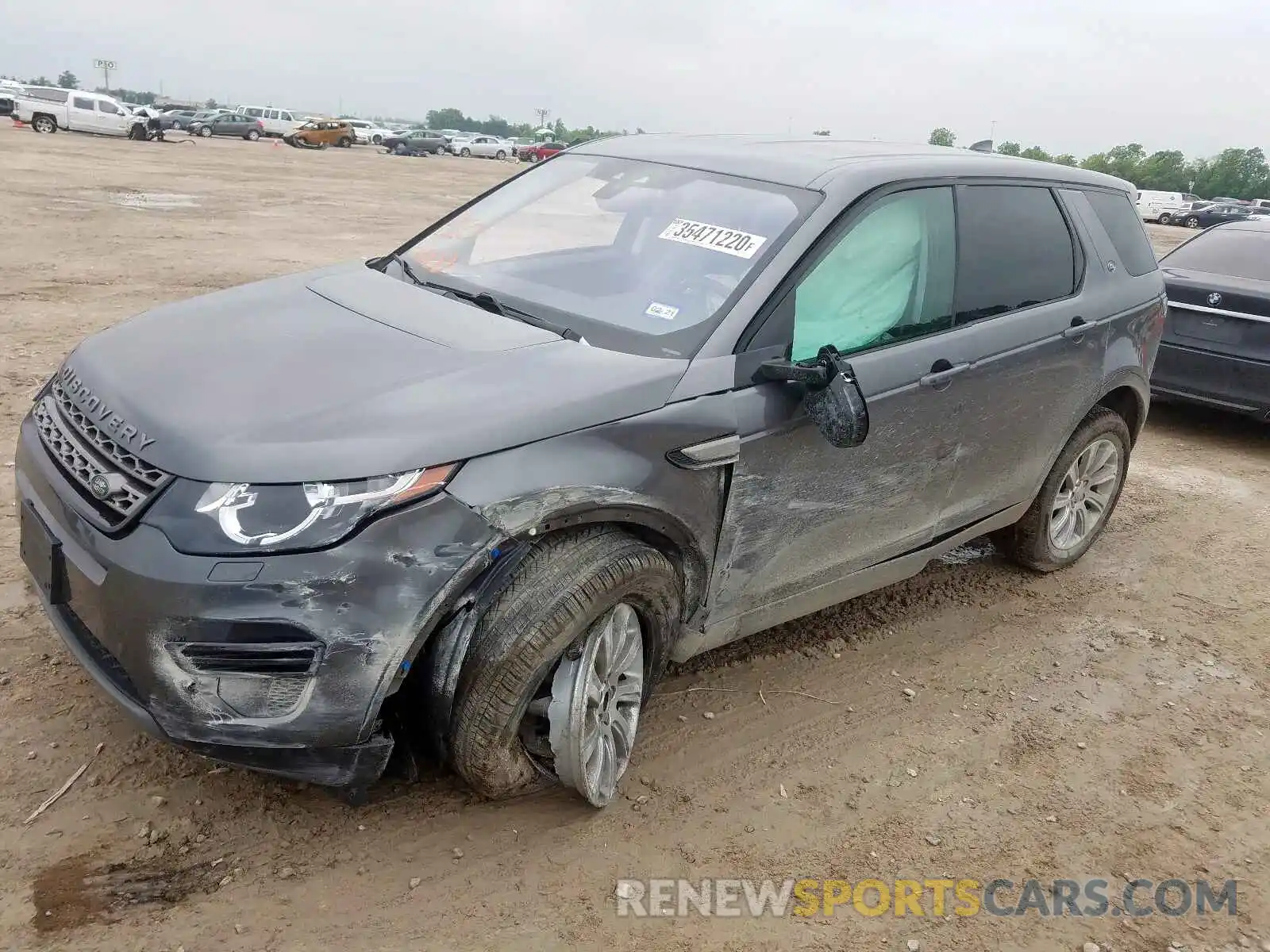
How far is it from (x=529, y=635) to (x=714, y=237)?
1.46m

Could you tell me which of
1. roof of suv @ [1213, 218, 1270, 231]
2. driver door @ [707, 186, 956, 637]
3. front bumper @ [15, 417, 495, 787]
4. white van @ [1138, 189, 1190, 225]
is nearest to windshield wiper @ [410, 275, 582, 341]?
driver door @ [707, 186, 956, 637]

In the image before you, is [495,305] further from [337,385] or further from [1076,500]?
[1076,500]

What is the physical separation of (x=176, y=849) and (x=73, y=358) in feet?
4.64

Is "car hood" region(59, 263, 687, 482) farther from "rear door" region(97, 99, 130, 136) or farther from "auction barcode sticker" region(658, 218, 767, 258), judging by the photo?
"rear door" region(97, 99, 130, 136)

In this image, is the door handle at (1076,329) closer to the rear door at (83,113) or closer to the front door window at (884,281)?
the front door window at (884,281)

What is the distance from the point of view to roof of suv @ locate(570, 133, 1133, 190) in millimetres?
3477

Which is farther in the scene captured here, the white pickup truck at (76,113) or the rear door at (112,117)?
the rear door at (112,117)

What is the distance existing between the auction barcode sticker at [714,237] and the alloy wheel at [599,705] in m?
1.17

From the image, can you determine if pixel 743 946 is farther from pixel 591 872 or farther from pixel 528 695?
pixel 528 695

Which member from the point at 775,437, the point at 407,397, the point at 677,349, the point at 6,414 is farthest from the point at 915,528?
the point at 6,414

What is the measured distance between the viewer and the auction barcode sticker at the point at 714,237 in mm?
3184

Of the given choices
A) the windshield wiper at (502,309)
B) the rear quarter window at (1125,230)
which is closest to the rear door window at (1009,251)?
the rear quarter window at (1125,230)

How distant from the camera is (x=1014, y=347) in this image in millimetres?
3859

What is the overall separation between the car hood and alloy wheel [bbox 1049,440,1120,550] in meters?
2.65
